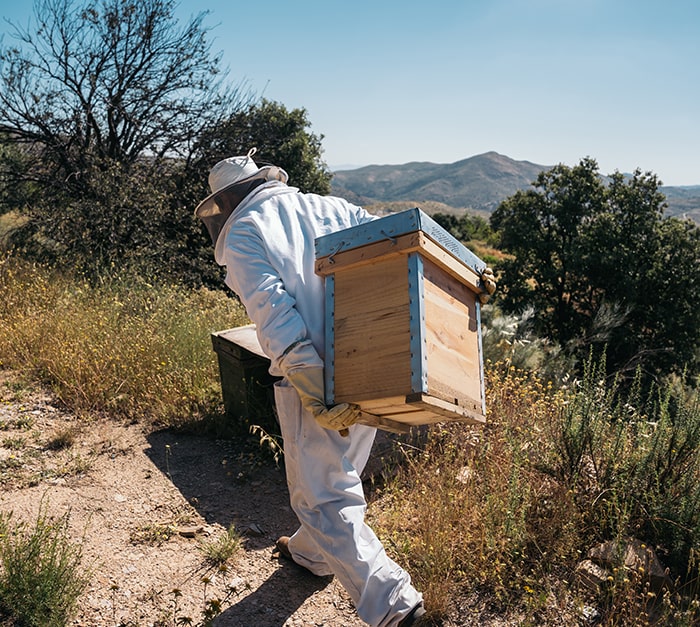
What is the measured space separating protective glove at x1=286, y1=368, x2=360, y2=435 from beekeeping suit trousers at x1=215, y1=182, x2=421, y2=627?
0.04 m

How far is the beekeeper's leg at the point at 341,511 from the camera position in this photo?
250 cm

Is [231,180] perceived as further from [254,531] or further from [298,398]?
[254,531]

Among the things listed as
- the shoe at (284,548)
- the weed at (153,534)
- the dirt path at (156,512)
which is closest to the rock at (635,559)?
the dirt path at (156,512)

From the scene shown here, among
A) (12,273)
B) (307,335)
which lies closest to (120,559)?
(307,335)

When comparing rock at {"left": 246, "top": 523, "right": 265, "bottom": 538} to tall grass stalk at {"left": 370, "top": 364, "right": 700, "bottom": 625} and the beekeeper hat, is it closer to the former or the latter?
tall grass stalk at {"left": 370, "top": 364, "right": 700, "bottom": 625}

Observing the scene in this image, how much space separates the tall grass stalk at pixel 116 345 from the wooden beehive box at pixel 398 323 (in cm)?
271

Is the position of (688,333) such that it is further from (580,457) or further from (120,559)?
(120,559)

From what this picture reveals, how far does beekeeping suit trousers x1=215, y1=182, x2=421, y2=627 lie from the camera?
2525mm

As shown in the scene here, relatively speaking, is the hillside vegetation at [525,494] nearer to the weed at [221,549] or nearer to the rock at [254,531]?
the rock at [254,531]

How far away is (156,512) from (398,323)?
2.29m

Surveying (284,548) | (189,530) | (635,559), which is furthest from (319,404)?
(635,559)

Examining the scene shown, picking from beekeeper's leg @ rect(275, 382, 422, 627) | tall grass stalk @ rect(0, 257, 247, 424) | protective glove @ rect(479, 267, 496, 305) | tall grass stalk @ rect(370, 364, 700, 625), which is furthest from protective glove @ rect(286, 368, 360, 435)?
tall grass stalk @ rect(0, 257, 247, 424)

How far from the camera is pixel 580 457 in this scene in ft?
11.6

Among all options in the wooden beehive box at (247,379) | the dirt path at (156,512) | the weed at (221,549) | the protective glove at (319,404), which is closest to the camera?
the protective glove at (319,404)
